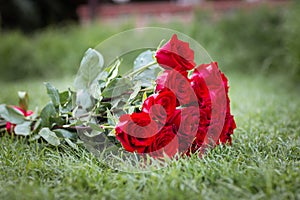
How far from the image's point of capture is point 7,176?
0.95 m

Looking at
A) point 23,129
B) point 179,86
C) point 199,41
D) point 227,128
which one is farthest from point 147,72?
point 199,41

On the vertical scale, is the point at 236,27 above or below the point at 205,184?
above

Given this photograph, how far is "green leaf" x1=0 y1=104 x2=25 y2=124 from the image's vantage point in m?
1.32

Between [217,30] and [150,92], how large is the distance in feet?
14.6

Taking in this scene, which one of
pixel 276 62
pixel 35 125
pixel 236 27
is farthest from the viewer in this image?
pixel 236 27

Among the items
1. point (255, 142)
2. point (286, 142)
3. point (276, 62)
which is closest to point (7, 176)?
point (255, 142)

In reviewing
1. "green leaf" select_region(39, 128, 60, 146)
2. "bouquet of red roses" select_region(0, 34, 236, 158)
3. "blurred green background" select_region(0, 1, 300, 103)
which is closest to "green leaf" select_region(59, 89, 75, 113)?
"bouquet of red roses" select_region(0, 34, 236, 158)

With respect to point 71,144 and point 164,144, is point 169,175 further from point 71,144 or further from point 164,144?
point 71,144

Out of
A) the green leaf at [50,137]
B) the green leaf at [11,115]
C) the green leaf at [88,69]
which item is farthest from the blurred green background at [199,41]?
the green leaf at [50,137]

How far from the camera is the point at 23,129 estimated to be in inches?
50.8

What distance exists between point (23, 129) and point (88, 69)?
0.34 metres

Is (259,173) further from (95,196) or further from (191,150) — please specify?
(95,196)

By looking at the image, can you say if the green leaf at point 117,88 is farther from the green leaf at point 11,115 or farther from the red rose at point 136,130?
the green leaf at point 11,115

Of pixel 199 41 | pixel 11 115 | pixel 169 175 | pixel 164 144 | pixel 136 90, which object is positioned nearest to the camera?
pixel 169 175
